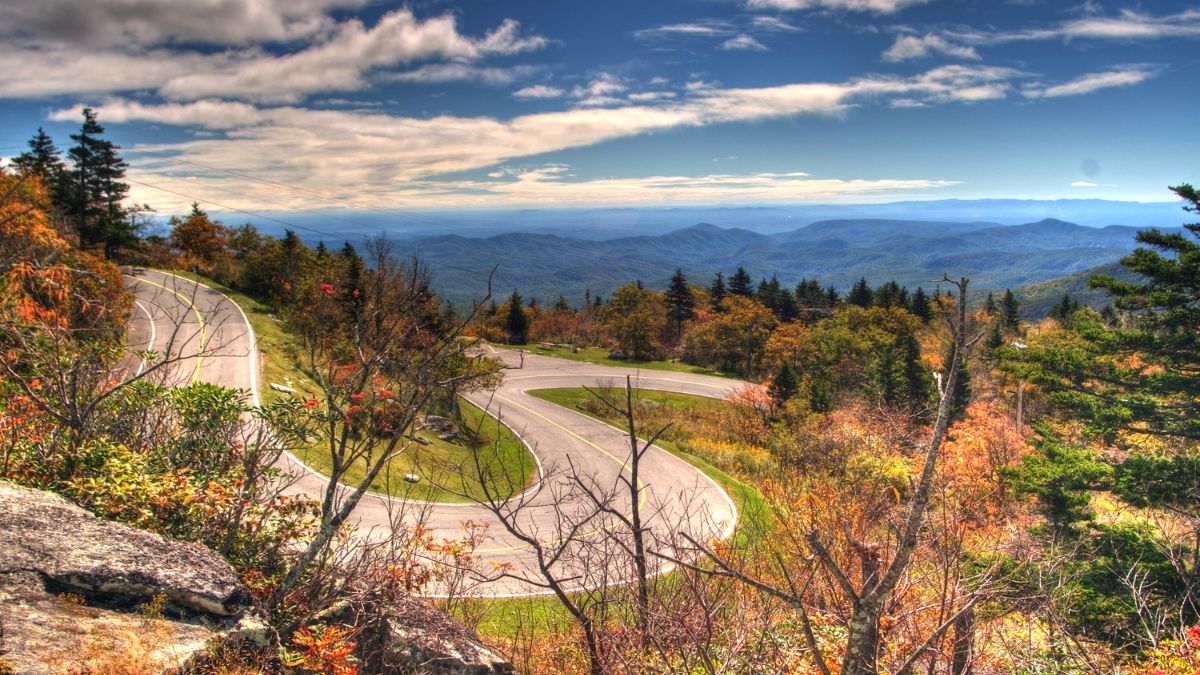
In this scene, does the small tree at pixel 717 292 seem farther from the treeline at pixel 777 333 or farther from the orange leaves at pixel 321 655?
the orange leaves at pixel 321 655

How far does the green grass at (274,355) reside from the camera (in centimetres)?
2610

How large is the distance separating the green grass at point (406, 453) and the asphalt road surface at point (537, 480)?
0.61m

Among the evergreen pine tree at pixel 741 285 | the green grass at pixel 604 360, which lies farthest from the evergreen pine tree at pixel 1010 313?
the green grass at pixel 604 360

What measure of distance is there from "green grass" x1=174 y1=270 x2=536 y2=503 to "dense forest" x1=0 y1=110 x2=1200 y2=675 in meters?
0.91

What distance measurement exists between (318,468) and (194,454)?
38.4ft

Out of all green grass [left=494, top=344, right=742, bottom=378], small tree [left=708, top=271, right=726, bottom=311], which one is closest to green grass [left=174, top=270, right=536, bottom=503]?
green grass [left=494, top=344, right=742, bottom=378]

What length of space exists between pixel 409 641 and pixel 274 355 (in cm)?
2778

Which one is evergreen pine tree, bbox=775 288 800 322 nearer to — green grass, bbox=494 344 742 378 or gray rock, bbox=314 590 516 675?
green grass, bbox=494 344 742 378

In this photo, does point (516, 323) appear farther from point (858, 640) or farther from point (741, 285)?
point (858, 640)

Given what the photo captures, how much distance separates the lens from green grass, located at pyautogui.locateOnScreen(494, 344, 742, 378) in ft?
199

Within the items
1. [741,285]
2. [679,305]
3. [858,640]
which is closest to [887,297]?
[741,285]

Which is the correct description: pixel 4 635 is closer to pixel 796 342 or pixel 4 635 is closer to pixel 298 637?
pixel 298 637

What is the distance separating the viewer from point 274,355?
30766mm

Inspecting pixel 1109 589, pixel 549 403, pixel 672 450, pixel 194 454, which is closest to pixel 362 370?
pixel 194 454
